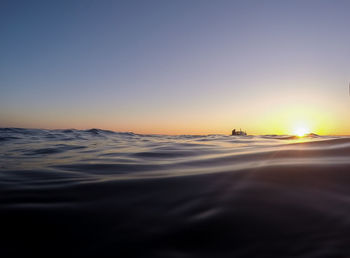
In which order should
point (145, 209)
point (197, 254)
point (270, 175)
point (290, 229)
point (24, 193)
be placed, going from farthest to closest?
point (270, 175) < point (24, 193) < point (145, 209) < point (290, 229) < point (197, 254)

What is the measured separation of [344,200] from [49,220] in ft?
5.13

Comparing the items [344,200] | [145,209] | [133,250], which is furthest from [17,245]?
[344,200]

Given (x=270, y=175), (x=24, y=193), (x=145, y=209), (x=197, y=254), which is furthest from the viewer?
(x=270, y=175)

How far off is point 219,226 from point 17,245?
0.80 metres

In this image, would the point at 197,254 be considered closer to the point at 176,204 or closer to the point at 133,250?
the point at 133,250

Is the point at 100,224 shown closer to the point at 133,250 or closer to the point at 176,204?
the point at 133,250

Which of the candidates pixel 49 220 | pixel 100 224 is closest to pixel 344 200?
pixel 100 224

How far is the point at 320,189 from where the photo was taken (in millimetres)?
1452

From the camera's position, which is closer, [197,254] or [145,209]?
[197,254]

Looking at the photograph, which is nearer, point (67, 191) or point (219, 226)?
point (219, 226)

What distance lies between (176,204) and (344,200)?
3.14 feet

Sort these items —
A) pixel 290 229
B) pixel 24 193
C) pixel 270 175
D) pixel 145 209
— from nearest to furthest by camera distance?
pixel 290 229 < pixel 145 209 < pixel 24 193 < pixel 270 175

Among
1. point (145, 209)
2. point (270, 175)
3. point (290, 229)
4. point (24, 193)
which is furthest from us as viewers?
point (270, 175)

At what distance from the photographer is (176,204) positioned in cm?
125
